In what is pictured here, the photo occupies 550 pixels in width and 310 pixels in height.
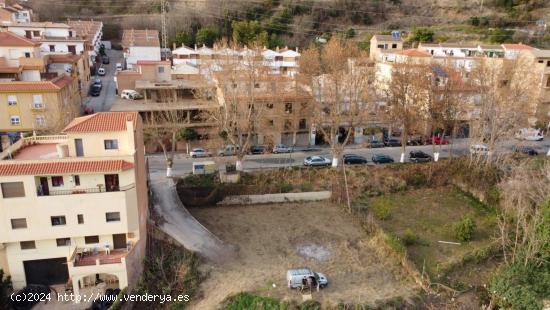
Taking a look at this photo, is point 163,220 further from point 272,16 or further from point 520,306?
point 272,16

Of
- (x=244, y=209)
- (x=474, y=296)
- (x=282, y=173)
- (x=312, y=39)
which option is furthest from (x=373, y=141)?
(x=312, y=39)

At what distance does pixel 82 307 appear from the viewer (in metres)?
23.1

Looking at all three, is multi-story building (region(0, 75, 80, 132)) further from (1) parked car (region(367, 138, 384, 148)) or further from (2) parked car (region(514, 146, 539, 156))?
(2) parked car (region(514, 146, 539, 156))

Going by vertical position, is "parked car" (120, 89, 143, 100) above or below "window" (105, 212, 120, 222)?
above

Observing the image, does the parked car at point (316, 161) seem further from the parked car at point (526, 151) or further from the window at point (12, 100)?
the window at point (12, 100)

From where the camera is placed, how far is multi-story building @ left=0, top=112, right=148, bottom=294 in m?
22.6

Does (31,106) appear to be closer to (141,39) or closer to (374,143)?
(141,39)

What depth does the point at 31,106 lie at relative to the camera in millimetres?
40344

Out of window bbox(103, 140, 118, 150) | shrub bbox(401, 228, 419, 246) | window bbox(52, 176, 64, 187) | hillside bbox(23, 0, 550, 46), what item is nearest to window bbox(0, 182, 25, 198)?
window bbox(52, 176, 64, 187)

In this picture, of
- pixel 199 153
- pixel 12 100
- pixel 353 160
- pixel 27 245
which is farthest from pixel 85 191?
pixel 353 160

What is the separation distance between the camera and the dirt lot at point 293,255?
2398 cm

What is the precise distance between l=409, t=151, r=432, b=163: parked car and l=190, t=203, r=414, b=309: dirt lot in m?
11.0

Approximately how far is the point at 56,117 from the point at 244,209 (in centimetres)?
2078

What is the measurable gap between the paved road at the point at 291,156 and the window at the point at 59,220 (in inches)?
539
